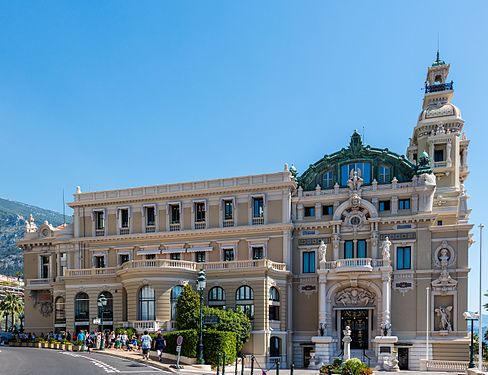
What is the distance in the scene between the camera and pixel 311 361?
43000 mm

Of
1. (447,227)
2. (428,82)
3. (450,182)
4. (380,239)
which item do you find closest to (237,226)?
(380,239)

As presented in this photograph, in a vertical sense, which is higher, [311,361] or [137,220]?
[137,220]

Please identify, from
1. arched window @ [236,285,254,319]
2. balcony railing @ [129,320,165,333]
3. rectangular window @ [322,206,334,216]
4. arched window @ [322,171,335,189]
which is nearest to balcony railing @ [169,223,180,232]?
arched window @ [236,285,254,319]

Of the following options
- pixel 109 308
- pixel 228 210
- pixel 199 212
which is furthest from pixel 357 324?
pixel 109 308

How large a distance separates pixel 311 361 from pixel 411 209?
15.8m

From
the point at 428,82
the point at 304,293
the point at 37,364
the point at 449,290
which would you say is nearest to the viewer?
the point at 37,364

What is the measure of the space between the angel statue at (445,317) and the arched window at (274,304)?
13578 millimetres

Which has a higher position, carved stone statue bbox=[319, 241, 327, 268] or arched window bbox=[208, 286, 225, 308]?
carved stone statue bbox=[319, 241, 327, 268]

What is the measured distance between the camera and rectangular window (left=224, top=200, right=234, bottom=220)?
49.2 m

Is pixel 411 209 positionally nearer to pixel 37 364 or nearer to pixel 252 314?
pixel 252 314

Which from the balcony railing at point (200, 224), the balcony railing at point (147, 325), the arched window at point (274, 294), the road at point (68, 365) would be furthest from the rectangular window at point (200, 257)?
the road at point (68, 365)

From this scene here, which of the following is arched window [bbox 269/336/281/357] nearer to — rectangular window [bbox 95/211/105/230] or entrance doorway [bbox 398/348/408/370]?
entrance doorway [bbox 398/348/408/370]

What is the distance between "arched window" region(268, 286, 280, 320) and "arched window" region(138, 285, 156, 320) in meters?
10.2

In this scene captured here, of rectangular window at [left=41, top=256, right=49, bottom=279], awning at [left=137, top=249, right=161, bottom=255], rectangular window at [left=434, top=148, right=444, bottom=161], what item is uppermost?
rectangular window at [left=434, top=148, right=444, bottom=161]
